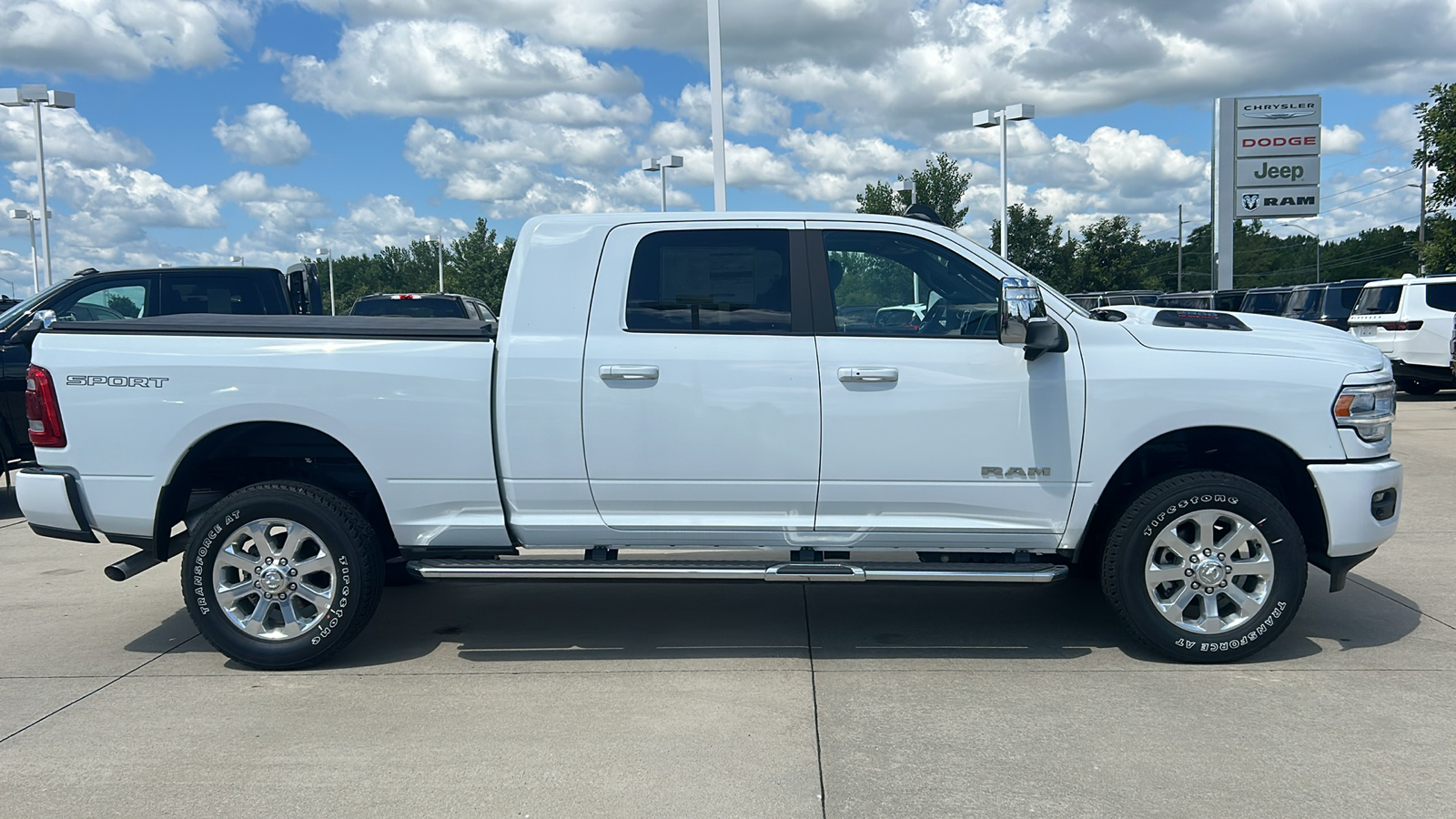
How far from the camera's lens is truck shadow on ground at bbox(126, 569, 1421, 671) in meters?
5.32

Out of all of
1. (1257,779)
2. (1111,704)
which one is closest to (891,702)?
(1111,704)

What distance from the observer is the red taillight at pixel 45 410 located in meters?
5.03

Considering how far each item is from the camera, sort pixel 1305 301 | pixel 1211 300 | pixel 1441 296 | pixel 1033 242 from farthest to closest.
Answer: pixel 1033 242 < pixel 1211 300 < pixel 1305 301 < pixel 1441 296

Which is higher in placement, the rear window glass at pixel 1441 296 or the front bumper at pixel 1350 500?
the rear window glass at pixel 1441 296

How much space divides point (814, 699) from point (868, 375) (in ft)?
4.62

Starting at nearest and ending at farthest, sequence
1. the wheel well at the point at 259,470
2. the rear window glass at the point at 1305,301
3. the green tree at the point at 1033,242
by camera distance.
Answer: the wheel well at the point at 259,470 → the rear window glass at the point at 1305,301 → the green tree at the point at 1033,242

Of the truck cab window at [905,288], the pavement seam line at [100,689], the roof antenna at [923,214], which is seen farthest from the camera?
the roof antenna at [923,214]

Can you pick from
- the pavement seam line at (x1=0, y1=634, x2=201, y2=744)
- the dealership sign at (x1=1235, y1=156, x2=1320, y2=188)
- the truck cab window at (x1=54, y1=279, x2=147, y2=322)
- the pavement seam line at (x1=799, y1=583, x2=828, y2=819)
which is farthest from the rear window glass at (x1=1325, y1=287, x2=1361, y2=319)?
the pavement seam line at (x1=0, y1=634, x2=201, y2=744)

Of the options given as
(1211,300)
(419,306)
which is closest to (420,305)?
(419,306)

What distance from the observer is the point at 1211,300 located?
23594 millimetres

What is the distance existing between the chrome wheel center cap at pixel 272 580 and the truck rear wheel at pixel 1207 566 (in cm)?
375

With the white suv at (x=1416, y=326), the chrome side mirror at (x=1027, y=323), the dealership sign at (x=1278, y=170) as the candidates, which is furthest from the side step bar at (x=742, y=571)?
the dealership sign at (x=1278, y=170)

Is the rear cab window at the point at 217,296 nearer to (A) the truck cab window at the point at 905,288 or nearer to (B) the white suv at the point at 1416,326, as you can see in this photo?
(A) the truck cab window at the point at 905,288

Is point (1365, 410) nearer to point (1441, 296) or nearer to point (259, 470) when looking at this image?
point (259, 470)
